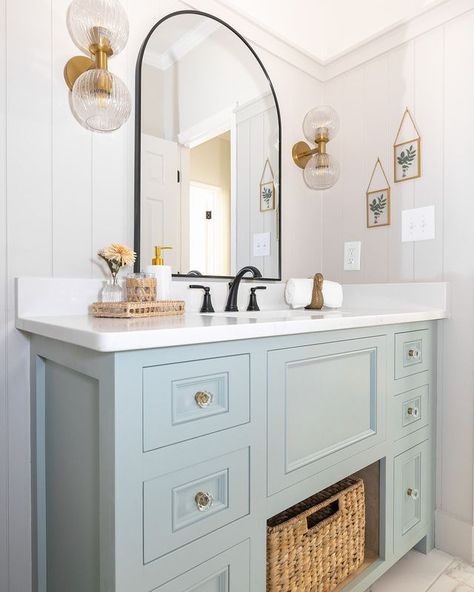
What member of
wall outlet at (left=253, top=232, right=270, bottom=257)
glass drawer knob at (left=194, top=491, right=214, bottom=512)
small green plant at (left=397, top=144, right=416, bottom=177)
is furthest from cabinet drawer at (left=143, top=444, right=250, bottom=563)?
small green plant at (left=397, top=144, right=416, bottom=177)

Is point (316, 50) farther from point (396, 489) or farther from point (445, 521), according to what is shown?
point (445, 521)

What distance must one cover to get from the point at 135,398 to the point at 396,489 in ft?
3.60

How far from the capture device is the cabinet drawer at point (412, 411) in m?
1.39

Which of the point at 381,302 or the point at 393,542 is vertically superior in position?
the point at 381,302

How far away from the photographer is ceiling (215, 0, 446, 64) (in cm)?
170

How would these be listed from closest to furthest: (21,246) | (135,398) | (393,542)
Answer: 1. (135,398)
2. (21,246)
3. (393,542)

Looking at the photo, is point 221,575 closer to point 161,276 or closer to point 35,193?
point 161,276

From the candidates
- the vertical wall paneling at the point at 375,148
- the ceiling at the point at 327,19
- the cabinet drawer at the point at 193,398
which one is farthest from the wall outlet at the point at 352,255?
the cabinet drawer at the point at 193,398

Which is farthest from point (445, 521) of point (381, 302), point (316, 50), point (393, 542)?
point (316, 50)

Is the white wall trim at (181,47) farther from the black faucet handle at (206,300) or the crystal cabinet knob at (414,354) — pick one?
the crystal cabinet knob at (414,354)

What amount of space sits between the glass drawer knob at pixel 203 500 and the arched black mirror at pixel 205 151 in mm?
764

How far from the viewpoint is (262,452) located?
95 centimetres

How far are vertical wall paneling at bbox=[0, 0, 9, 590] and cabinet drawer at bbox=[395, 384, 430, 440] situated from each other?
4.03ft

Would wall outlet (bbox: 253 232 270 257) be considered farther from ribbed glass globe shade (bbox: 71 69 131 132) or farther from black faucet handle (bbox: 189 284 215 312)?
ribbed glass globe shade (bbox: 71 69 131 132)
